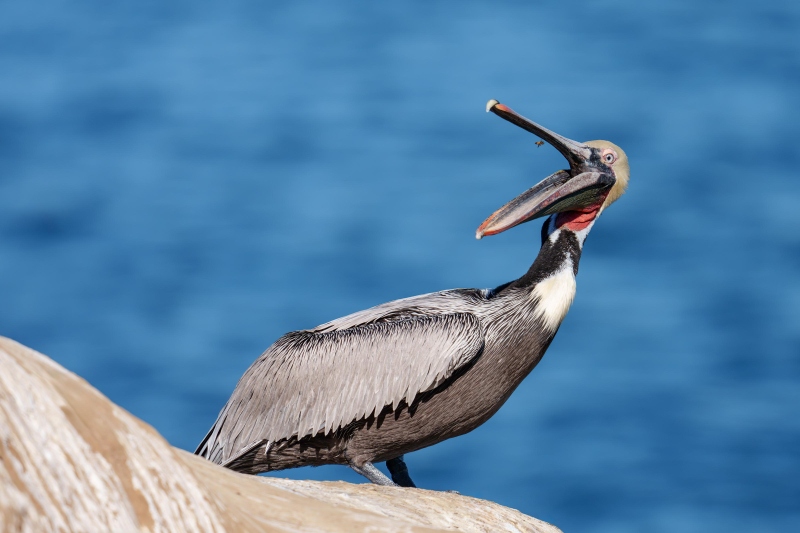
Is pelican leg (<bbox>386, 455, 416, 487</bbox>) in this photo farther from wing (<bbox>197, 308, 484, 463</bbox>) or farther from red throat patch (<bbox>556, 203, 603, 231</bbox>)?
red throat patch (<bbox>556, 203, 603, 231</bbox>)

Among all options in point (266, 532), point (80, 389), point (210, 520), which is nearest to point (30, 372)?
point (80, 389)

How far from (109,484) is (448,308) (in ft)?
11.7

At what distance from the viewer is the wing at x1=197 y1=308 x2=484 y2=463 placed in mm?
6742

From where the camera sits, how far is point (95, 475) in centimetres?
361

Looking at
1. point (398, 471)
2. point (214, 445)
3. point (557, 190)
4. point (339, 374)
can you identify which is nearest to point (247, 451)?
point (214, 445)

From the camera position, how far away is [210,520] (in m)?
3.92

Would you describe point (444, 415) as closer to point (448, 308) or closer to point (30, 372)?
point (448, 308)

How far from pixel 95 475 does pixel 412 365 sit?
10.9ft

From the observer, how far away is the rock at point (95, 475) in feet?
11.3

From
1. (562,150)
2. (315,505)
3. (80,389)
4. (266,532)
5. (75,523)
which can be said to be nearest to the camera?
(75,523)

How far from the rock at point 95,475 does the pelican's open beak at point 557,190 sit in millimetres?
Result: 3085

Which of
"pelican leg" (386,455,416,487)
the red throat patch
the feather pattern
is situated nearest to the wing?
the feather pattern

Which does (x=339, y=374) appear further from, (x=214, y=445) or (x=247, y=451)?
(x=214, y=445)

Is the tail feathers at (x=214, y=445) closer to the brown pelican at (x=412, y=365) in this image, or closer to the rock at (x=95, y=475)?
the brown pelican at (x=412, y=365)
